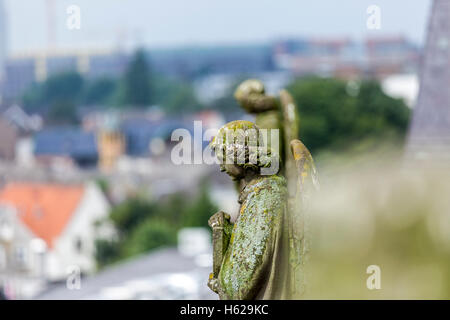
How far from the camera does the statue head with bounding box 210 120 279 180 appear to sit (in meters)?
8.17

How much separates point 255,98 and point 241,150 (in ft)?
19.2

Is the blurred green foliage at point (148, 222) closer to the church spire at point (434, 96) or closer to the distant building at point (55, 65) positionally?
the church spire at point (434, 96)

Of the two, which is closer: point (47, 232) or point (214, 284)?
point (214, 284)

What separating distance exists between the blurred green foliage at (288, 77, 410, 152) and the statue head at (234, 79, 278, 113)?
40520 millimetres

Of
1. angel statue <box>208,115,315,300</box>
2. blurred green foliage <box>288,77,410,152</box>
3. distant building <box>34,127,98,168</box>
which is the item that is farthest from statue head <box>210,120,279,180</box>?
distant building <box>34,127,98,168</box>

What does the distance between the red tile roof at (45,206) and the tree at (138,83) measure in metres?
57.8

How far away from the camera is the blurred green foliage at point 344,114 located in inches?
2207

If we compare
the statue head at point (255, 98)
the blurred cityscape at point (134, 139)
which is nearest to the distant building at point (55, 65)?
the blurred cityscape at point (134, 139)

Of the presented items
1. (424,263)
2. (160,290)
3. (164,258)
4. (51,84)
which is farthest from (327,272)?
(51,84)

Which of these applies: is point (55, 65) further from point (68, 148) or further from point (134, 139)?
point (68, 148)

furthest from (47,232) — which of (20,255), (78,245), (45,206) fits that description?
(78,245)

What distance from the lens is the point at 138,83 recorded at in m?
117

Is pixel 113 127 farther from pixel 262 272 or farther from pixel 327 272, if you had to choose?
pixel 262 272

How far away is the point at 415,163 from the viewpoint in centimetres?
2375
